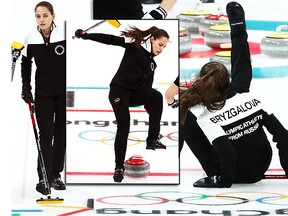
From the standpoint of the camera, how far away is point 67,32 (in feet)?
18.1

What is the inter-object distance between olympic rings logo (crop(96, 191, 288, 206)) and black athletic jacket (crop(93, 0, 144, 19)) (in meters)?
0.83

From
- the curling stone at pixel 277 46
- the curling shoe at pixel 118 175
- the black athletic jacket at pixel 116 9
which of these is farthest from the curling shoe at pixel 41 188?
the curling stone at pixel 277 46

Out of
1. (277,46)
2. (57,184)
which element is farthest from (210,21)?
(57,184)

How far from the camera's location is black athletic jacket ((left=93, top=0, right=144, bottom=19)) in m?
5.63

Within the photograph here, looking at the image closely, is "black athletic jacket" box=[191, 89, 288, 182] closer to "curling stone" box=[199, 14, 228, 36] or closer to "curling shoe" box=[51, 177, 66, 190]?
"curling shoe" box=[51, 177, 66, 190]

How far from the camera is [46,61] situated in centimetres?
544

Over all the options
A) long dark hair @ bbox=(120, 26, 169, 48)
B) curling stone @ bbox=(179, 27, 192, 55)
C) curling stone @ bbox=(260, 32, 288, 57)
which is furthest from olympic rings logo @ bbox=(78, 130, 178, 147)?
curling stone @ bbox=(260, 32, 288, 57)

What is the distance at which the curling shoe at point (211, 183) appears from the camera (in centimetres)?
562

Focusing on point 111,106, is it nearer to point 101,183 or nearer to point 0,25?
point 101,183

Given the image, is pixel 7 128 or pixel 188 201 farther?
pixel 188 201

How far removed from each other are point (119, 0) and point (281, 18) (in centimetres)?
235

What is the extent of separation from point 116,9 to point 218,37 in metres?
1.41

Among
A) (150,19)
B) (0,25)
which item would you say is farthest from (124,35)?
(0,25)

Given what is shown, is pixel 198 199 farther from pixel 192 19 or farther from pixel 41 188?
pixel 192 19
